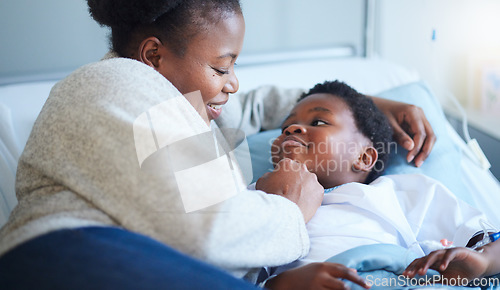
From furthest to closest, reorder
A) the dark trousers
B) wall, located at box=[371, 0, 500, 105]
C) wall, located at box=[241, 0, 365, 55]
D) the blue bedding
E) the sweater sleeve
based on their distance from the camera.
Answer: wall, located at box=[371, 0, 500, 105] → wall, located at box=[241, 0, 365, 55] → the sweater sleeve → the blue bedding → the dark trousers

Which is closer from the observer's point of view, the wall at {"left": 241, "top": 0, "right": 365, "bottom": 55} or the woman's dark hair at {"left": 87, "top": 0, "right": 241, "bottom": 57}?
the woman's dark hair at {"left": 87, "top": 0, "right": 241, "bottom": 57}

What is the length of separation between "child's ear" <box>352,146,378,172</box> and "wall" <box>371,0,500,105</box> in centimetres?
114

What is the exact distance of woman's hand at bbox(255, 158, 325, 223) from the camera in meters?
0.89

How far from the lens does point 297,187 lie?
90 centimetres

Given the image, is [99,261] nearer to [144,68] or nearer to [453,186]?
[144,68]

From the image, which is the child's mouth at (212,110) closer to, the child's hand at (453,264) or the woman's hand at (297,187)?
the woman's hand at (297,187)

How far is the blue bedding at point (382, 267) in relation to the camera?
830 millimetres

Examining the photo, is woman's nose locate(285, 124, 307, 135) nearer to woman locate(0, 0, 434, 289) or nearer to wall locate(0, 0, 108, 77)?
woman locate(0, 0, 434, 289)

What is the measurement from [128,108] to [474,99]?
195 centimetres

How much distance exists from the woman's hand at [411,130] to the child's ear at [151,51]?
71cm

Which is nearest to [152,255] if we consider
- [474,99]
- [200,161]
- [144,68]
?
[200,161]

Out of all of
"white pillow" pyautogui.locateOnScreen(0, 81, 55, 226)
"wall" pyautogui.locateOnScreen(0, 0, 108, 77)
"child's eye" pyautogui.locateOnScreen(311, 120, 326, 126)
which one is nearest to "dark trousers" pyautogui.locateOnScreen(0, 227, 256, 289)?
"white pillow" pyautogui.locateOnScreen(0, 81, 55, 226)

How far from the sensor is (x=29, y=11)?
150 centimetres

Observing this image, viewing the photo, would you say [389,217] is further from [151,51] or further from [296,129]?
[151,51]
